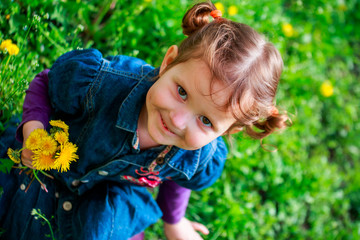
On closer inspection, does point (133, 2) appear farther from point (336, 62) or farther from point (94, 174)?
point (336, 62)

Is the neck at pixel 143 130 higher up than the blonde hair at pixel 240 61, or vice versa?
the blonde hair at pixel 240 61

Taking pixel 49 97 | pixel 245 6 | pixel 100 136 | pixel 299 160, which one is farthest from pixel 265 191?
pixel 49 97

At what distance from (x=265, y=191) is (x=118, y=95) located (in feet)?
4.83

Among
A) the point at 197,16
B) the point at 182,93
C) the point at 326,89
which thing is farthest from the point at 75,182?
the point at 326,89

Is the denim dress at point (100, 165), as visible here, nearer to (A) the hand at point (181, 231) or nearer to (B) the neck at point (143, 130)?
(B) the neck at point (143, 130)

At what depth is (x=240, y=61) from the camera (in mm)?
1024

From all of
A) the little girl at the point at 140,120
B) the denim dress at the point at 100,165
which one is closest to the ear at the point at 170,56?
the little girl at the point at 140,120

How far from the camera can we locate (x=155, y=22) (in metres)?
1.93

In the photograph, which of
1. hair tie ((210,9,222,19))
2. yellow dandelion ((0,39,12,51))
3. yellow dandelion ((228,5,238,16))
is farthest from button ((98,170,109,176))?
yellow dandelion ((228,5,238,16))

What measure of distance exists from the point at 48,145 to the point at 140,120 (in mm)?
433

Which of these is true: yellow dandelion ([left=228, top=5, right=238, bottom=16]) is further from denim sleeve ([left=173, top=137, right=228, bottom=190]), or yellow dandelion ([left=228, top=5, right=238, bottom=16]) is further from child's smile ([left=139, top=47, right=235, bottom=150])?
child's smile ([left=139, top=47, right=235, bottom=150])

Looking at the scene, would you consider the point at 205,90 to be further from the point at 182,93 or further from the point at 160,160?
the point at 160,160

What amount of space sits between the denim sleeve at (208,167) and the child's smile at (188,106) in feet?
1.07

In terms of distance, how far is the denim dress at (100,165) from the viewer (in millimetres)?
1246
